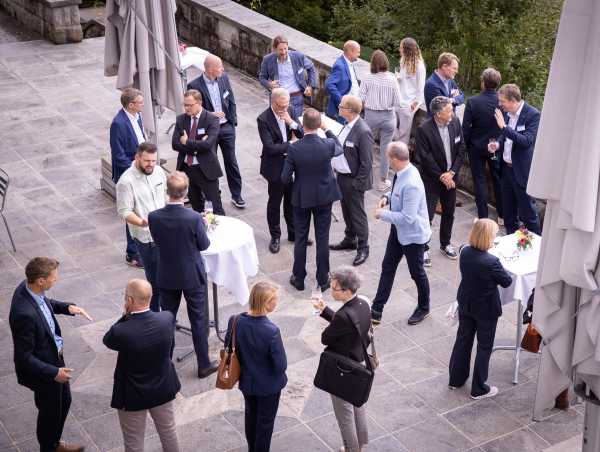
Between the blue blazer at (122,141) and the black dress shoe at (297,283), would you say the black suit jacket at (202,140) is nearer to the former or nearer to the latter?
the blue blazer at (122,141)

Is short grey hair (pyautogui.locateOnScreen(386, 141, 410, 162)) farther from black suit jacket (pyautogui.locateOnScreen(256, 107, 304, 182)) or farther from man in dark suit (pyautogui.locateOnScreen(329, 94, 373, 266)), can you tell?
black suit jacket (pyautogui.locateOnScreen(256, 107, 304, 182))

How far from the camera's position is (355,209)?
32.5 ft

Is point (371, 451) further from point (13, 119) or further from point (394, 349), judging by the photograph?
point (13, 119)

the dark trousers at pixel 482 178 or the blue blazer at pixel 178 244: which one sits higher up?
the blue blazer at pixel 178 244

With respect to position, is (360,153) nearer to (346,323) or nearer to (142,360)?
(346,323)

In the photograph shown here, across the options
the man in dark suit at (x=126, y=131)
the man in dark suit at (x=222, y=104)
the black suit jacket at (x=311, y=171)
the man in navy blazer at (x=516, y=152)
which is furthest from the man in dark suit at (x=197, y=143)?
the man in navy blazer at (x=516, y=152)

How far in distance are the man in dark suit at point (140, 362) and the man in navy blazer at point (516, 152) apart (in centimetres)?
473

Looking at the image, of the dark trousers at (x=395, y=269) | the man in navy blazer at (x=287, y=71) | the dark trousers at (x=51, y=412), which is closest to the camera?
the dark trousers at (x=51, y=412)

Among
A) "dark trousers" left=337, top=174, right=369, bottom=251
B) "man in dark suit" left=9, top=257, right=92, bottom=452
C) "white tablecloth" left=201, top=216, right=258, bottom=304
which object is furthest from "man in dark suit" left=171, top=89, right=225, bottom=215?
"man in dark suit" left=9, top=257, right=92, bottom=452

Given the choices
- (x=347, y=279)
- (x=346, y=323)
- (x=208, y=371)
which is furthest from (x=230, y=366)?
(x=208, y=371)

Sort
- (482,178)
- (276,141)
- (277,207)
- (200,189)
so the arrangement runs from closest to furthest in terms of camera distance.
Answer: (276,141), (277,207), (200,189), (482,178)

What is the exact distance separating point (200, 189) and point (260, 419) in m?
4.12

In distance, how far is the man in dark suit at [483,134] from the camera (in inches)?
407

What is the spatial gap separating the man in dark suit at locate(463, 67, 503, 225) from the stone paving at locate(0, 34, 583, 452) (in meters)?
0.42
